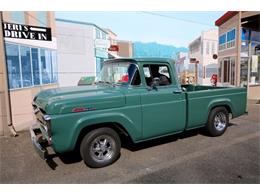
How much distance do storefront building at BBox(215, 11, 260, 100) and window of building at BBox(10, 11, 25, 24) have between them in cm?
1073

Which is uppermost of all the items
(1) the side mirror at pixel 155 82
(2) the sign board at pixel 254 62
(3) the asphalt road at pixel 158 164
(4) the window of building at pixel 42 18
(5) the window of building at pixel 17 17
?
(4) the window of building at pixel 42 18

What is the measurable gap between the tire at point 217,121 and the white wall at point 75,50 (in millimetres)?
7224

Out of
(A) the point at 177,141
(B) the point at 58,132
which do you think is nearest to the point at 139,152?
(A) the point at 177,141

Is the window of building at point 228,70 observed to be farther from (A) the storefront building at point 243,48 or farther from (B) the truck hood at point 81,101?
(B) the truck hood at point 81,101

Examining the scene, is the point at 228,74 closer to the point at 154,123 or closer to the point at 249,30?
the point at 249,30

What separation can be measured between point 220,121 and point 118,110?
3.39 m

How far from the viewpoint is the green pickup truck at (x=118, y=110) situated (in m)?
3.72

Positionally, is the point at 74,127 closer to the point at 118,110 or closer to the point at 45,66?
the point at 118,110

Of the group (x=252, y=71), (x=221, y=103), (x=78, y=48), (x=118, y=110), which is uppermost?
(x=78, y=48)

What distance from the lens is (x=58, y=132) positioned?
3623mm

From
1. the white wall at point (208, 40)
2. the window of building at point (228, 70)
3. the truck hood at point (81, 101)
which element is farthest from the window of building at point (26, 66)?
the white wall at point (208, 40)

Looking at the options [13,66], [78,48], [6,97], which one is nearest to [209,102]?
[6,97]

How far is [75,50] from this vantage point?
42.9ft

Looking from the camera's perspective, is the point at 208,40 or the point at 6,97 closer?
the point at 6,97
